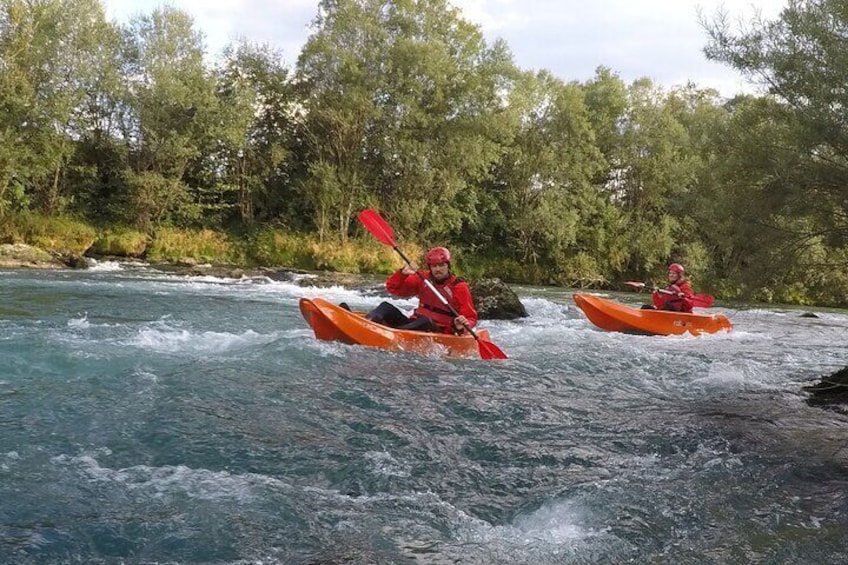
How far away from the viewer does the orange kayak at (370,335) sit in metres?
6.84

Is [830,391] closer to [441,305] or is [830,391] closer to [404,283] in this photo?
[441,305]

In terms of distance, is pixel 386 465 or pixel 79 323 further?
pixel 79 323

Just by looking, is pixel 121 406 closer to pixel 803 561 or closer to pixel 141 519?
pixel 141 519

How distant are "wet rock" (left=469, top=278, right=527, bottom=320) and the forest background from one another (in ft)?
19.5

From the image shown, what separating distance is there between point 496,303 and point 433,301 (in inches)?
167

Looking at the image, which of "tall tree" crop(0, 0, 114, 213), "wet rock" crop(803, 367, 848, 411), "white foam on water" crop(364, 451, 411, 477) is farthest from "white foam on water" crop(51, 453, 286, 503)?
"tall tree" crop(0, 0, 114, 213)

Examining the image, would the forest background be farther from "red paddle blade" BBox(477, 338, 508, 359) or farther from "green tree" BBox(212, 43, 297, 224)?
"red paddle blade" BBox(477, 338, 508, 359)

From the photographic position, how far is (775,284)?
5.97m

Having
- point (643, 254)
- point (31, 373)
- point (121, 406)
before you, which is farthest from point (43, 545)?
point (643, 254)

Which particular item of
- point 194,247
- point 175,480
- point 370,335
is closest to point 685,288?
point 370,335

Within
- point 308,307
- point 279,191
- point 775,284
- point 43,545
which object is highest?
point 279,191

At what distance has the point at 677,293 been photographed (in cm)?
1080

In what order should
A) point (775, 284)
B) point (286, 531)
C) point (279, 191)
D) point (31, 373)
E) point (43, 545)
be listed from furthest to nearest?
1. point (279, 191)
2. point (775, 284)
3. point (31, 373)
4. point (286, 531)
5. point (43, 545)

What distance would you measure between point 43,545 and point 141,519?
1.22ft
